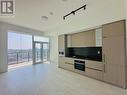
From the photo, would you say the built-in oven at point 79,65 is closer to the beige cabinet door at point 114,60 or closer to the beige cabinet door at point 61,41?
the beige cabinet door at point 114,60

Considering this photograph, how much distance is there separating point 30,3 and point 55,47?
18.5ft

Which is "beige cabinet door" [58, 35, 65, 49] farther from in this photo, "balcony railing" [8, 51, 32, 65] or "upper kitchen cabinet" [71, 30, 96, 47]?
"balcony railing" [8, 51, 32, 65]

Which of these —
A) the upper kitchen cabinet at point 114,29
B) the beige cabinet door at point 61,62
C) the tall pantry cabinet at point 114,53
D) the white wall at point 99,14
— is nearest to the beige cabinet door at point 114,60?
the tall pantry cabinet at point 114,53

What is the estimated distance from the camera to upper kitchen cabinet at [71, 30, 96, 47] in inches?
201

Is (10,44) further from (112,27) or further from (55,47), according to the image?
(112,27)

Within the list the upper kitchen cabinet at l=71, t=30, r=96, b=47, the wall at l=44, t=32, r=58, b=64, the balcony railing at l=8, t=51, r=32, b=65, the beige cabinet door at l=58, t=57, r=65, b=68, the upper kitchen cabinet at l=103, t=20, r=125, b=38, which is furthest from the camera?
the wall at l=44, t=32, r=58, b=64

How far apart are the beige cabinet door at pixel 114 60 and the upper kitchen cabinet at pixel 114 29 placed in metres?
0.14

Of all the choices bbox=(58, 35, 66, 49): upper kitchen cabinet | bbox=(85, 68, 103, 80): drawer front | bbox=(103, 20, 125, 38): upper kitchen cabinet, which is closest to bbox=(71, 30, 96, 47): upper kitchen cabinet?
bbox=(58, 35, 66, 49): upper kitchen cabinet

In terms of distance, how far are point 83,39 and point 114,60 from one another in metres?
2.22

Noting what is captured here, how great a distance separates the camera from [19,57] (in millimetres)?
8570

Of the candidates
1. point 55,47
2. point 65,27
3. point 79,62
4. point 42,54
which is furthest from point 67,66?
point 42,54

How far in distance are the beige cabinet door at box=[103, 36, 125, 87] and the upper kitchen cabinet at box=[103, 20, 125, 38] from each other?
14cm

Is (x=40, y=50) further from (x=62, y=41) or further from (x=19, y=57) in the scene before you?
(x=62, y=41)

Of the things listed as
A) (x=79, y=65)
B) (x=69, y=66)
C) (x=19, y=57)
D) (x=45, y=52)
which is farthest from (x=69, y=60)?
(x=19, y=57)
